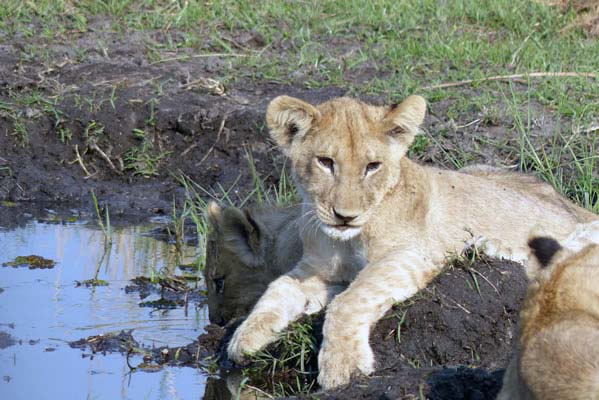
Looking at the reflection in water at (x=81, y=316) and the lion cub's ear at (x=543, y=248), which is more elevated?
the lion cub's ear at (x=543, y=248)

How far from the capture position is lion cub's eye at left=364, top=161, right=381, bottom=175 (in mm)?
5793

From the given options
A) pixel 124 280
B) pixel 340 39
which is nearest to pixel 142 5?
pixel 340 39

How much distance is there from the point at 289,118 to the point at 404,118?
55 centimetres

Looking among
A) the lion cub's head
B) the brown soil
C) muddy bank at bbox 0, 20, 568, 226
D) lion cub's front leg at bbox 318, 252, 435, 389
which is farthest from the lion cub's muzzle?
muddy bank at bbox 0, 20, 568, 226

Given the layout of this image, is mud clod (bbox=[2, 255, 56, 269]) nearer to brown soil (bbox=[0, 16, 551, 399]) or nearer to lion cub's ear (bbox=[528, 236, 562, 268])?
brown soil (bbox=[0, 16, 551, 399])

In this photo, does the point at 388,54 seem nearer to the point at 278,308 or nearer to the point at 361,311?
the point at 278,308

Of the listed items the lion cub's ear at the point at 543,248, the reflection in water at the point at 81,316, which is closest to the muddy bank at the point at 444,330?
the reflection in water at the point at 81,316

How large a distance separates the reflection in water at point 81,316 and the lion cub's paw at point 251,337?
0.24m

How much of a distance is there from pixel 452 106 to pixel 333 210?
404 cm

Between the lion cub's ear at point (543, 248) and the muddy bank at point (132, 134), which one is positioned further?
the muddy bank at point (132, 134)

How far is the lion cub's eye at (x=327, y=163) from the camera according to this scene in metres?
5.76

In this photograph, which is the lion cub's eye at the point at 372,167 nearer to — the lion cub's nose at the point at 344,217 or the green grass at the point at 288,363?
the lion cub's nose at the point at 344,217

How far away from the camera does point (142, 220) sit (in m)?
9.52

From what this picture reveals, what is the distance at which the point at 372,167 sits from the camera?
19.1 ft
